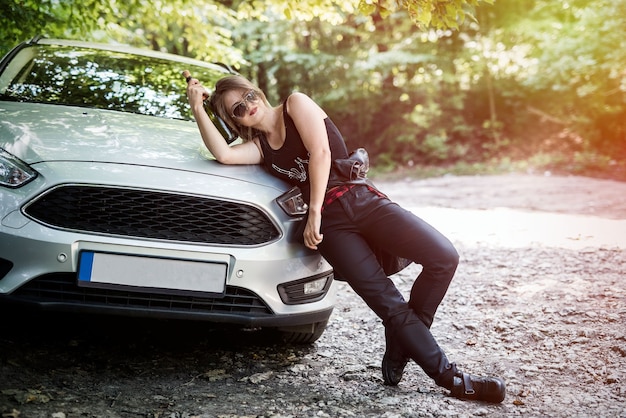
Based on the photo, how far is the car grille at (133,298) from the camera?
9.32 ft

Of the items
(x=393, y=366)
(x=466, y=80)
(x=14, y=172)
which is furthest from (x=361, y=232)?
(x=466, y=80)

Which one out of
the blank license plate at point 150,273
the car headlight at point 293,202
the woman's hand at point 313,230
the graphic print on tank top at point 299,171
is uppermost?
the graphic print on tank top at point 299,171

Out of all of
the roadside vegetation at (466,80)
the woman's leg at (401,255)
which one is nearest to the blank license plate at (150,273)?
the woman's leg at (401,255)

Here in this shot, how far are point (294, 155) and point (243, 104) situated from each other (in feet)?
1.22

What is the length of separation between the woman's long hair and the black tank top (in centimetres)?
16

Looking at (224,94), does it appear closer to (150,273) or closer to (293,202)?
(293,202)

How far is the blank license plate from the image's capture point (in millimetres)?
2844

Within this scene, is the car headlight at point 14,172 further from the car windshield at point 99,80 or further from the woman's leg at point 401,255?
the woman's leg at point 401,255

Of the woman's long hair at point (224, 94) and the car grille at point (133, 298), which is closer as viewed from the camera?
the car grille at point (133, 298)

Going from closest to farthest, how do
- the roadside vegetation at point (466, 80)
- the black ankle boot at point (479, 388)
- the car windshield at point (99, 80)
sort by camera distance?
the black ankle boot at point (479, 388) < the car windshield at point (99, 80) < the roadside vegetation at point (466, 80)

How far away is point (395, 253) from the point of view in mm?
3209

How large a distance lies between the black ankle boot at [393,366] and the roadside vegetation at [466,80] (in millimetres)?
9958

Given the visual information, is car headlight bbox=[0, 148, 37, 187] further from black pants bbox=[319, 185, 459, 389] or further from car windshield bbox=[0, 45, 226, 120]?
black pants bbox=[319, 185, 459, 389]

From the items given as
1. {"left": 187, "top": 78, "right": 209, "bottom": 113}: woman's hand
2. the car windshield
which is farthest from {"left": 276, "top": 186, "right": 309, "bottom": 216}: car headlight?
the car windshield
